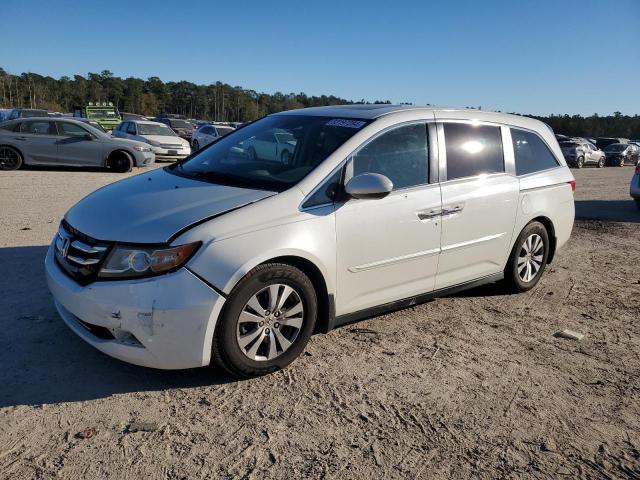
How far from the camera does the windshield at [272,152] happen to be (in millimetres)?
3949

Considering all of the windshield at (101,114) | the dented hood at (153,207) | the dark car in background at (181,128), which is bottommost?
the dented hood at (153,207)

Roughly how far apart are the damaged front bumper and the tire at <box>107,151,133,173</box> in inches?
496

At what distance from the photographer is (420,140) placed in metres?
4.41

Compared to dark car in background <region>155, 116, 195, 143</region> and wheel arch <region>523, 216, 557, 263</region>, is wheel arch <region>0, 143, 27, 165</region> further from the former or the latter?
dark car in background <region>155, 116, 195, 143</region>

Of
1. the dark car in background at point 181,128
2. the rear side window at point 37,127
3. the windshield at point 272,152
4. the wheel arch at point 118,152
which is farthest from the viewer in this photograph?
the dark car in background at point 181,128

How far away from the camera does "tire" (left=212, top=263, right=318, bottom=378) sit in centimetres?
327

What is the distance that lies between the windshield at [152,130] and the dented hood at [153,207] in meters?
16.2

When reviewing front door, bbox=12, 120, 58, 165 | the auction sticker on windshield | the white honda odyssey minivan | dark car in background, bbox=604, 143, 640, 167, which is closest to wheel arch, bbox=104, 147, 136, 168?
front door, bbox=12, 120, 58, 165

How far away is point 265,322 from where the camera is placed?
344 centimetres

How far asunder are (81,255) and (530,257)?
4088mm

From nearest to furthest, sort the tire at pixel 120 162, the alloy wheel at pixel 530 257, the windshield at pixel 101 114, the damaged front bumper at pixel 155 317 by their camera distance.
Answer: the damaged front bumper at pixel 155 317 → the alloy wheel at pixel 530 257 → the tire at pixel 120 162 → the windshield at pixel 101 114

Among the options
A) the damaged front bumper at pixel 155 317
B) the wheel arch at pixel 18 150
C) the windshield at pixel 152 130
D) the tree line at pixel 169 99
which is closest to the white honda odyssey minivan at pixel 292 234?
the damaged front bumper at pixel 155 317

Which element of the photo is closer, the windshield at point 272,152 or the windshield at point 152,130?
the windshield at point 272,152

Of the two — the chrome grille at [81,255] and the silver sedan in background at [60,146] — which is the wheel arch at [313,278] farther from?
the silver sedan in background at [60,146]
